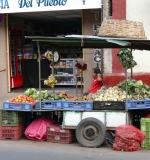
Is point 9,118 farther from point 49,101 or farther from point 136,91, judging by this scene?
point 136,91

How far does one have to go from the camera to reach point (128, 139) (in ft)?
25.7

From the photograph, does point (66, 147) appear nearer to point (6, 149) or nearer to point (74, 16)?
point (6, 149)

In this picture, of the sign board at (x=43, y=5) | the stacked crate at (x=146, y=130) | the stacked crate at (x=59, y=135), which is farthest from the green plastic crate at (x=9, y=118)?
the sign board at (x=43, y=5)

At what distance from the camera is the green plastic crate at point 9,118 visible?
8.90 metres

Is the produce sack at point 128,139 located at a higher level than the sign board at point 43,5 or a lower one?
lower

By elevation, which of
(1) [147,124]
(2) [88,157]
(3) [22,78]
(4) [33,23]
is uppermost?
(4) [33,23]

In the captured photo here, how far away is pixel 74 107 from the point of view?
8.52 m

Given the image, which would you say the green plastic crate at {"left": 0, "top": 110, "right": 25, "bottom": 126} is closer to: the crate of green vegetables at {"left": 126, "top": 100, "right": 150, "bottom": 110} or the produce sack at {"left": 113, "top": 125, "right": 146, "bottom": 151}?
the produce sack at {"left": 113, "top": 125, "right": 146, "bottom": 151}

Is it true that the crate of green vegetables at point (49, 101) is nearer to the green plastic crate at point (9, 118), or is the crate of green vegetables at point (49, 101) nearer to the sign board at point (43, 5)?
the green plastic crate at point (9, 118)

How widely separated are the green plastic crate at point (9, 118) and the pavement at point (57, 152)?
44cm

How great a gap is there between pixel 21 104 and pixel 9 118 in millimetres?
453

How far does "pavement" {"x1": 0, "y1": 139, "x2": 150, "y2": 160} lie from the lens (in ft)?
24.7

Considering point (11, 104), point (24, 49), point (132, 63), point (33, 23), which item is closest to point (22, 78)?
point (24, 49)

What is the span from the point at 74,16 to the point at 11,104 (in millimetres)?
6384
